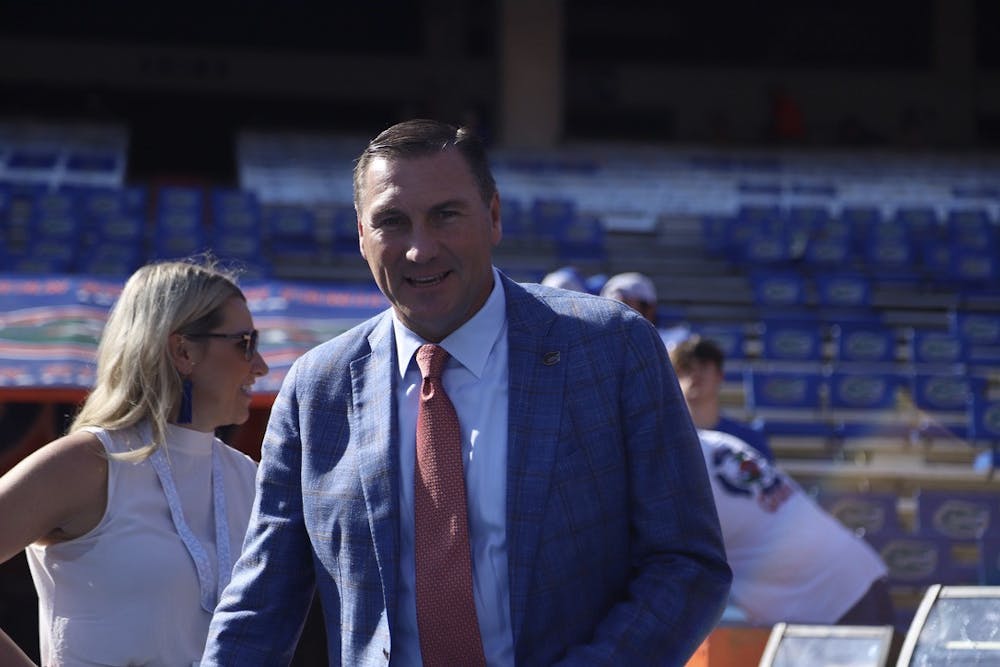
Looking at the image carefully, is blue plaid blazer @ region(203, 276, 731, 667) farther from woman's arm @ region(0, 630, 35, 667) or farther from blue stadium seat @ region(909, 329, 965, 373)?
blue stadium seat @ region(909, 329, 965, 373)

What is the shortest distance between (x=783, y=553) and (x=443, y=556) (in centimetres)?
222

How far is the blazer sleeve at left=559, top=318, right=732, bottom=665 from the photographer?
1812 mm

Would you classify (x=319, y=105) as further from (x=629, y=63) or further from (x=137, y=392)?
(x=137, y=392)

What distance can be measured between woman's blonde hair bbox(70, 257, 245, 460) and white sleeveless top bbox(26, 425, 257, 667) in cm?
5

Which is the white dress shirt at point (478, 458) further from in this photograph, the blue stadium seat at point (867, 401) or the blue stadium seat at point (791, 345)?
the blue stadium seat at point (791, 345)

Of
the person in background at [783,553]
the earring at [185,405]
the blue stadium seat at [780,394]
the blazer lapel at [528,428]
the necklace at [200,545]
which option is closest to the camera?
the blazer lapel at [528,428]

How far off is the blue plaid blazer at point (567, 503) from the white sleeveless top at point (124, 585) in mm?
600

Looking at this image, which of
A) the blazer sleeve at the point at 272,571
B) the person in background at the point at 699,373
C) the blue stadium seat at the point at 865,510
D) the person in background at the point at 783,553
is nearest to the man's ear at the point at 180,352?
the blazer sleeve at the point at 272,571

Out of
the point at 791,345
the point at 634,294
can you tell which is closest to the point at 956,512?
the point at 634,294

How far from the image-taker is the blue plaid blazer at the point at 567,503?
5.96ft

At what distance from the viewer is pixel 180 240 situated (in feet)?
44.4

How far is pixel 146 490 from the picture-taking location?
8.63 feet

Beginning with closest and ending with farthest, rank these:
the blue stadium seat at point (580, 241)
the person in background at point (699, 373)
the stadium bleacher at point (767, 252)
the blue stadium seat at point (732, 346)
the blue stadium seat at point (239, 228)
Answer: the person in background at point (699, 373)
the stadium bleacher at point (767, 252)
the blue stadium seat at point (732, 346)
the blue stadium seat at point (239, 228)
the blue stadium seat at point (580, 241)

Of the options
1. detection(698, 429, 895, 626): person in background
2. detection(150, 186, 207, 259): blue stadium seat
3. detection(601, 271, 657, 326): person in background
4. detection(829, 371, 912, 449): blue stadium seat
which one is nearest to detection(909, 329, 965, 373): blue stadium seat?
detection(829, 371, 912, 449): blue stadium seat
